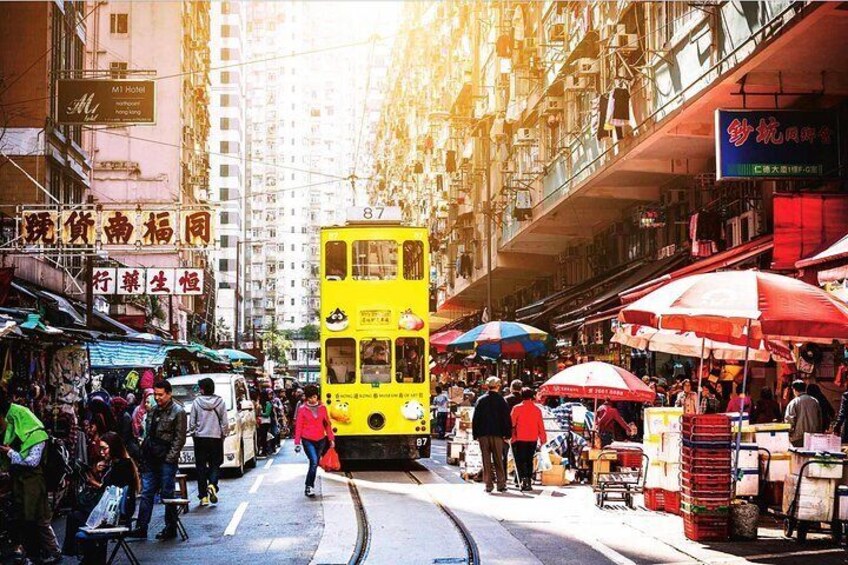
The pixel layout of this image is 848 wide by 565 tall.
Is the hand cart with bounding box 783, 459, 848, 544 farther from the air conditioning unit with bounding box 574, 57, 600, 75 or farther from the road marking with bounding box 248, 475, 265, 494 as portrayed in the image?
the air conditioning unit with bounding box 574, 57, 600, 75

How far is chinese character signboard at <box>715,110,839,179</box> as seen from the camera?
15.4 m

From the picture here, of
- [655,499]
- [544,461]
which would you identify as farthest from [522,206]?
[655,499]

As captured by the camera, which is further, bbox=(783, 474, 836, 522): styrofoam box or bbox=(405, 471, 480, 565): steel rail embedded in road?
bbox=(783, 474, 836, 522): styrofoam box

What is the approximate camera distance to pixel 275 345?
367 feet

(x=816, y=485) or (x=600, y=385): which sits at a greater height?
(x=600, y=385)

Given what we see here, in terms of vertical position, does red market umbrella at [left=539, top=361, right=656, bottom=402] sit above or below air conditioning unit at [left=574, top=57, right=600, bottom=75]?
below

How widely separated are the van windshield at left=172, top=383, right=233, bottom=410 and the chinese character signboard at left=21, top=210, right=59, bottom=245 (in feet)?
16.0

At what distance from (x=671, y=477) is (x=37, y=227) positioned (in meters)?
15.4

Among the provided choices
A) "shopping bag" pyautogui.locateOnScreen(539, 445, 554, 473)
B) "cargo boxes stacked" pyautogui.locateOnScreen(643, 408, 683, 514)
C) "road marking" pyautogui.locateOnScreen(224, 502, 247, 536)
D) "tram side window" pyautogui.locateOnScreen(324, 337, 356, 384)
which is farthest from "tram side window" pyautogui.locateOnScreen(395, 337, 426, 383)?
"cargo boxes stacked" pyautogui.locateOnScreen(643, 408, 683, 514)

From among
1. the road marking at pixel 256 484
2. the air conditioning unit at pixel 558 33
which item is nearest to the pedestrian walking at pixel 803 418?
the road marking at pixel 256 484

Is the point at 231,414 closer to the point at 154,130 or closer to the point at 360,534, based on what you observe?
the point at 360,534

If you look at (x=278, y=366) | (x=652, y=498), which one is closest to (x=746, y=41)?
(x=652, y=498)

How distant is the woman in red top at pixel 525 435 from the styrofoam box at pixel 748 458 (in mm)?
5148

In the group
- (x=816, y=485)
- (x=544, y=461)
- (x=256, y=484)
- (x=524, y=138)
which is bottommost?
(x=256, y=484)
